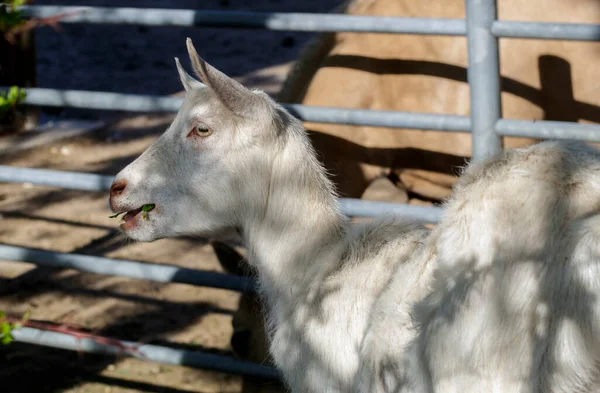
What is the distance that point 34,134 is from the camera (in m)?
7.94

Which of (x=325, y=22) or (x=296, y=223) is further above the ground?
(x=325, y=22)

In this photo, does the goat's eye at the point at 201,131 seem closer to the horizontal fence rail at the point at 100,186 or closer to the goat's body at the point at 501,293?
the horizontal fence rail at the point at 100,186

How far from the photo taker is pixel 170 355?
4.19 m

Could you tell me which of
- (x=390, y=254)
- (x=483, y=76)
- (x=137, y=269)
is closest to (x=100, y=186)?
(x=137, y=269)

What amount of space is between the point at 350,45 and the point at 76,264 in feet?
6.26

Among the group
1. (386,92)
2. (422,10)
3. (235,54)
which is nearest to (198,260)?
(386,92)

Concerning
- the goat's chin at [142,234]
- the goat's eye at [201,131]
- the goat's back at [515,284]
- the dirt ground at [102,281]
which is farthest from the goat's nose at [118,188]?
the dirt ground at [102,281]

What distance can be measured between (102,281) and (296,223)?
314cm

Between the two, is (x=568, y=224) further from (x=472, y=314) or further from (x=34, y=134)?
(x=34, y=134)

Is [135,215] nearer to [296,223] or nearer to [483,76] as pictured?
[296,223]

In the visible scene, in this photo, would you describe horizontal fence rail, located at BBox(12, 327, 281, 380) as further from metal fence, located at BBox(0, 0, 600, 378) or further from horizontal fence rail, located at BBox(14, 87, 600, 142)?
horizontal fence rail, located at BBox(14, 87, 600, 142)

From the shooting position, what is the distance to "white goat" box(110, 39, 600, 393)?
87.8 inches

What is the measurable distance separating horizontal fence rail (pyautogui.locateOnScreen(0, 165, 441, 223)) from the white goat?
1.59 feet

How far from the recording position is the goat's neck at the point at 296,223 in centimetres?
320
